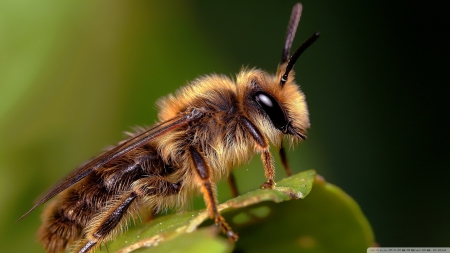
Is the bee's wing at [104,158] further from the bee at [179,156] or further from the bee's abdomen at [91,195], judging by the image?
the bee's abdomen at [91,195]

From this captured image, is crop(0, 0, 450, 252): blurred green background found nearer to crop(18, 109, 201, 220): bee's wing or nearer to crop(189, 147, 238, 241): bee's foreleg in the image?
crop(18, 109, 201, 220): bee's wing

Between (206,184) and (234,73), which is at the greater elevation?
(234,73)

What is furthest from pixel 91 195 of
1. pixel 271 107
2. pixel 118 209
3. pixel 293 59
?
pixel 293 59

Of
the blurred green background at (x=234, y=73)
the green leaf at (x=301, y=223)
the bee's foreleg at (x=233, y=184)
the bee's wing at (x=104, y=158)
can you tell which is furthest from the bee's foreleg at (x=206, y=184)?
the blurred green background at (x=234, y=73)

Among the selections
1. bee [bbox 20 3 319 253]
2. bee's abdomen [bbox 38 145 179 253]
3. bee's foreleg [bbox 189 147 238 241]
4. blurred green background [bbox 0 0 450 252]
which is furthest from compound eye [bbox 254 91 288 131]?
blurred green background [bbox 0 0 450 252]

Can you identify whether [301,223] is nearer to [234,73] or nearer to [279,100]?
[279,100]

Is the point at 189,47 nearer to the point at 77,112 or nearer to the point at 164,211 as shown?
the point at 77,112
